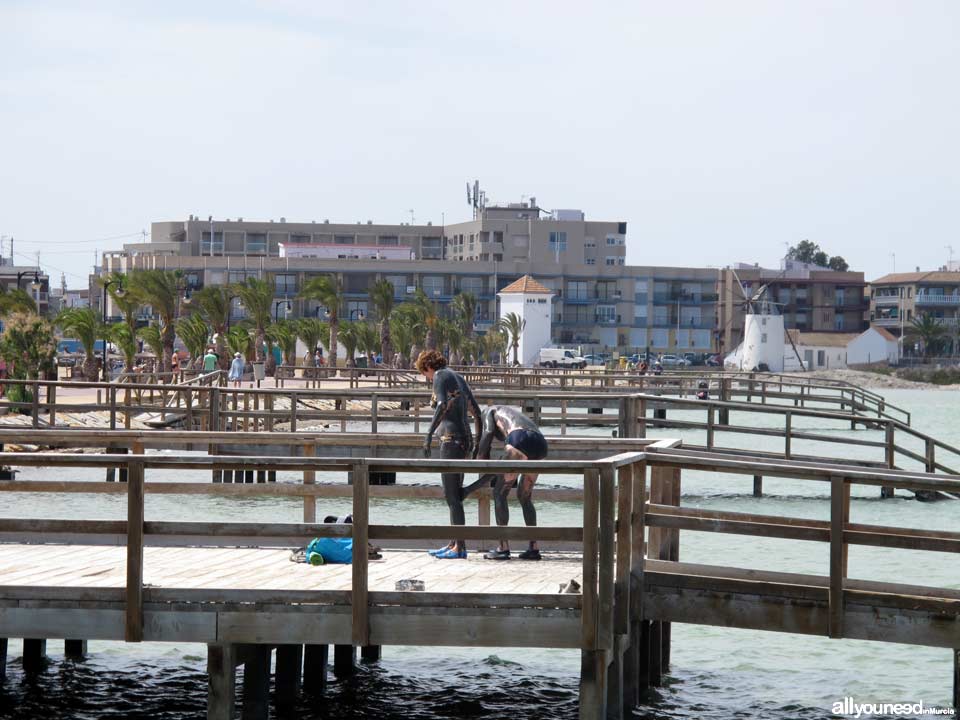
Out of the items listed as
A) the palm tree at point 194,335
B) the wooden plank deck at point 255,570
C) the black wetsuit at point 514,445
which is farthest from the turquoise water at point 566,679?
the palm tree at point 194,335

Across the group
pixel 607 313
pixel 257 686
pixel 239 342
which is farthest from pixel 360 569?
pixel 607 313

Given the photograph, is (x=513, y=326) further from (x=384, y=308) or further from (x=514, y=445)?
Result: (x=514, y=445)

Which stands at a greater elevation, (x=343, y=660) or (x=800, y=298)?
(x=800, y=298)

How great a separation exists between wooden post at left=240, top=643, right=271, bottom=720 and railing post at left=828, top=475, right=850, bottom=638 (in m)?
3.67

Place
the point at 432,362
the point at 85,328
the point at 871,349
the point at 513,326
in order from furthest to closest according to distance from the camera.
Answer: the point at 871,349 → the point at 513,326 → the point at 85,328 → the point at 432,362

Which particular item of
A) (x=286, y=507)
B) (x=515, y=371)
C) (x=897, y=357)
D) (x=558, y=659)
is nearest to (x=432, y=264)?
(x=897, y=357)

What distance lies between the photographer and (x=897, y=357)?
14900 centimetres

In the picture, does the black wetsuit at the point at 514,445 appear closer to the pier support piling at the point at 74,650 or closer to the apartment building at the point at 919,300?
the pier support piling at the point at 74,650

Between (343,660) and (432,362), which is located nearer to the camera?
(432,362)

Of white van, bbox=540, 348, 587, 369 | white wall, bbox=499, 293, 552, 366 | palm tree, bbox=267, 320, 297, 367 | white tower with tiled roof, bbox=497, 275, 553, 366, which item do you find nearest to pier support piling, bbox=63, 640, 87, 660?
palm tree, bbox=267, 320, 297, 367

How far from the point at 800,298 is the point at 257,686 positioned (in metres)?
148

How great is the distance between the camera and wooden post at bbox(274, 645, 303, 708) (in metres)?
11.1

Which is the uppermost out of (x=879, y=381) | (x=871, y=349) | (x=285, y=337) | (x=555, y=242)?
(x=555, y=242)

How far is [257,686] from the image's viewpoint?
9.79 meters
